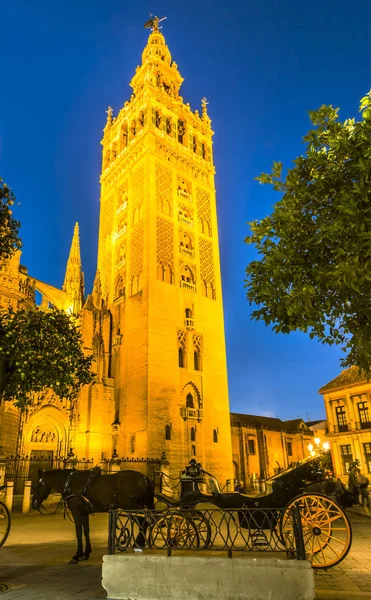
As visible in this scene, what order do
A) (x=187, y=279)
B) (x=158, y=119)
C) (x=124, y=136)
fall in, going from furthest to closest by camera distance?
(x=124, y=136)
(x=158, y=119)
(x=187, y=279)

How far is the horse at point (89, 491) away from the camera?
718cm

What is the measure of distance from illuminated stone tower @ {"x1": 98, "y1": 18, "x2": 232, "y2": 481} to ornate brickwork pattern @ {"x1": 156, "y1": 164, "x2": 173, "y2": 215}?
9 centimetres

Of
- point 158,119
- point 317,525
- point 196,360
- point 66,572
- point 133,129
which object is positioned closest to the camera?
point 317,525

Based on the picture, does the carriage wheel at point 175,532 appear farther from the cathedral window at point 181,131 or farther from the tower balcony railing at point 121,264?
the cathedral window at point 181,131

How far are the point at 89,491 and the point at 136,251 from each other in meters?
24.1

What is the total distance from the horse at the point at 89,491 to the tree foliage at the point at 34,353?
2.34 metres

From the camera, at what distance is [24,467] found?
73.4 feet

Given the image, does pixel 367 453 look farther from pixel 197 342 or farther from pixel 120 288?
pixel 120 288

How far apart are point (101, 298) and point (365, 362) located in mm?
24088

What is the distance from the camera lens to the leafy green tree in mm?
7039

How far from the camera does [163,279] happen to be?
29.2 meters

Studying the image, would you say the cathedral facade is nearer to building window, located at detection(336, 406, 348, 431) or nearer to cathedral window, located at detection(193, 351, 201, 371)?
cathedral window, located at detection(193, 351, 201, 371)

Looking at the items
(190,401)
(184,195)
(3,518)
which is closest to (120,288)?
(184,195)

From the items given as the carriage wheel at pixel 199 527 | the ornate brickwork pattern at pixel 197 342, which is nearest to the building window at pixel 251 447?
the ornate brickwork pattern at pixel 197 342
